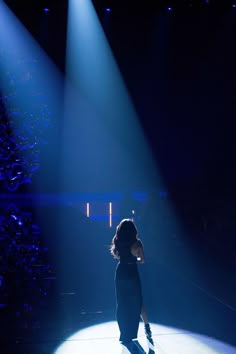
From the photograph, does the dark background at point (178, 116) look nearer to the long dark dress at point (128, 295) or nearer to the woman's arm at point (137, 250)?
the long dark dress at point (128, 295)

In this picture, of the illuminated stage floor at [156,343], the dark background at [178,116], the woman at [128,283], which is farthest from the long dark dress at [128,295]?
the dark background at [178,116]

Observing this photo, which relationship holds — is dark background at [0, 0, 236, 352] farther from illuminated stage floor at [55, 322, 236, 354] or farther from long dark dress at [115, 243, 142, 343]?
long dark dress at [115, 243, 142, 343]

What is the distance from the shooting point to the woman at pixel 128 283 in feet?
11.9

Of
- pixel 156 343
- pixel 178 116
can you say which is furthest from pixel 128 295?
pixel 178 116

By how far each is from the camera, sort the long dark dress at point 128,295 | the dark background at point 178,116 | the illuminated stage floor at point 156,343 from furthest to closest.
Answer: the dark background at point 178,116 → the long dark dress at point 128,295 → the illuminated stage floor at point 156,343

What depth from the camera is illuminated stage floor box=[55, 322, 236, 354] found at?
3.50 metres

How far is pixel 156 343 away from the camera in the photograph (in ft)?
12.2

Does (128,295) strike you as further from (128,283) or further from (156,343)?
(156,343)

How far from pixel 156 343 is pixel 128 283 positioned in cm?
71

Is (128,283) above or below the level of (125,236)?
below

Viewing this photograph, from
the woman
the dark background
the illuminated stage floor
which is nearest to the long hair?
the woman

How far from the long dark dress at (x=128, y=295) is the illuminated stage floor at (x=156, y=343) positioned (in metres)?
0.17

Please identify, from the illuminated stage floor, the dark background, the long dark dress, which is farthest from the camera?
the dark background

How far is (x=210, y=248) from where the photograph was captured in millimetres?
8648
